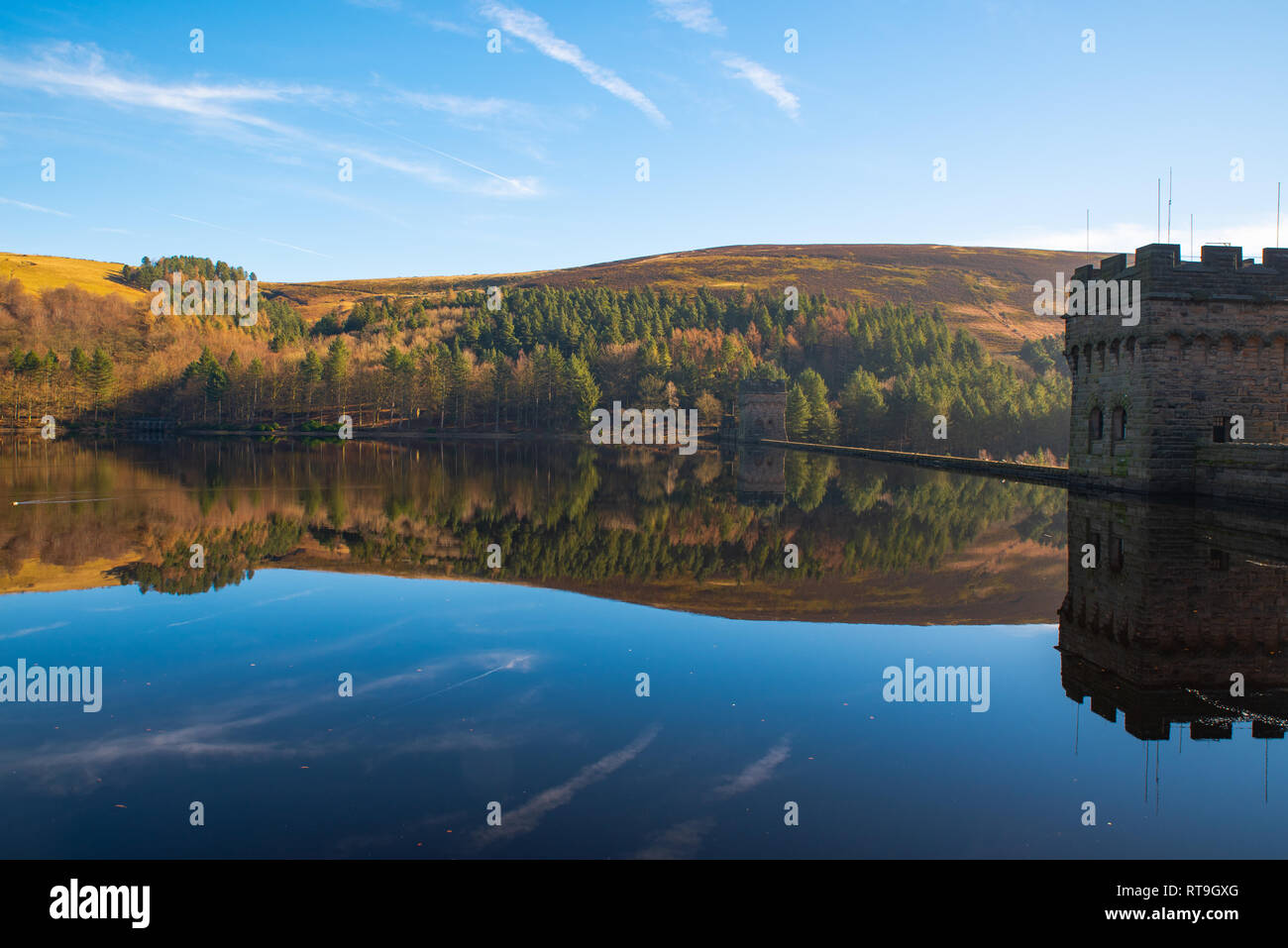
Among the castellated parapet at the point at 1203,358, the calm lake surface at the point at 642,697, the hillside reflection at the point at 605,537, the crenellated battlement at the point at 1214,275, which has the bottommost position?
the calm lake surface at the point at 642,697

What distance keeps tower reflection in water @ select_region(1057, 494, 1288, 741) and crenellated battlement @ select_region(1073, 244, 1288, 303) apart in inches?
479

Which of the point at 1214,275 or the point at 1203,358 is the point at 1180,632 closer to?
the point at 1203,358

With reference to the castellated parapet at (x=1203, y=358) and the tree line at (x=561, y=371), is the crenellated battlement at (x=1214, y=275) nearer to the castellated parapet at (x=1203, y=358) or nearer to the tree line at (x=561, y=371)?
the castellated parapet at (x=1203, y=358)

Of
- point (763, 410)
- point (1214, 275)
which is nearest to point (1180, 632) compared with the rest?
point (1214, 275)

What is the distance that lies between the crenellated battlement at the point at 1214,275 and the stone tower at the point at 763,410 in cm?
5743

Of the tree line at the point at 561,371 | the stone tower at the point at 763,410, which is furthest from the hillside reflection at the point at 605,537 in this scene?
the tree line at the point at 561,371

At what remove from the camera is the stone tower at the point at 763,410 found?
85688mm

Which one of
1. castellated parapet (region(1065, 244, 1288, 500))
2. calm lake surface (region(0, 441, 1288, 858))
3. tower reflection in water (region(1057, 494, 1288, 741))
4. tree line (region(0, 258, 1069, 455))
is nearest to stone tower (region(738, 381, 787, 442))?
tree line (region(0, 258, 1069, 455))

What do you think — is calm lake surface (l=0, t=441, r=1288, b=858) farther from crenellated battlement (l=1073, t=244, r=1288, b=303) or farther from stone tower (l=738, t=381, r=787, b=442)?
stone tower (l=738, t=381, r=787, b=442)

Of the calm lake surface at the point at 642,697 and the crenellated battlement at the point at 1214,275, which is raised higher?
the crenellated battlement at the point at 1214,275

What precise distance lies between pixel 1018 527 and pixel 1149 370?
1071 centimetres
